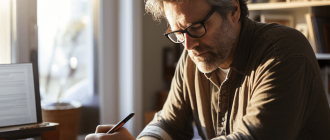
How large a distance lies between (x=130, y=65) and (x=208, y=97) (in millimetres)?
1046

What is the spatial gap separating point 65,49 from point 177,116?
116 cm

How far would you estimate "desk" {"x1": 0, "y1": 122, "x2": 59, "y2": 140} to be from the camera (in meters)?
1.06

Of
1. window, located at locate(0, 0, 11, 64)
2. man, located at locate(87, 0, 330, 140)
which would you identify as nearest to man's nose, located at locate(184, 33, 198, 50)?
man, located at locate(87, 0, 330, 140)

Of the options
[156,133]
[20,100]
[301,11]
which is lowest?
[156,133]

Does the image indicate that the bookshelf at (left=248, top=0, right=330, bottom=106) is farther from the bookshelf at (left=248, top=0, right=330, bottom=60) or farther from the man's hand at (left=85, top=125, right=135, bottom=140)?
the man's hand at (left=85, top=125, right=135, bottom=140)

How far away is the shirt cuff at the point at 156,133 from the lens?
117cm

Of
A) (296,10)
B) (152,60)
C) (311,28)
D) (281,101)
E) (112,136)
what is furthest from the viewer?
(152,60)

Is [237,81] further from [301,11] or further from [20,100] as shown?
[301,11]

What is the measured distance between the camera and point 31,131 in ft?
3.62

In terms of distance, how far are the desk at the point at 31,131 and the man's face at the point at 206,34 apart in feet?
1.97

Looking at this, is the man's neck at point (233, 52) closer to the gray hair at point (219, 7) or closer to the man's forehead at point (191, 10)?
the gray hair at point (219, 7)

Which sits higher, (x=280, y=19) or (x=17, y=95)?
(x=280, y=19)

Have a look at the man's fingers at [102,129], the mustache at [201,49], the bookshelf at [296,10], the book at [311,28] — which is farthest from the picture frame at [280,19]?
the man's fingers at [102,129]

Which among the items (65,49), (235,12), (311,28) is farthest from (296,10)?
(65,49)
